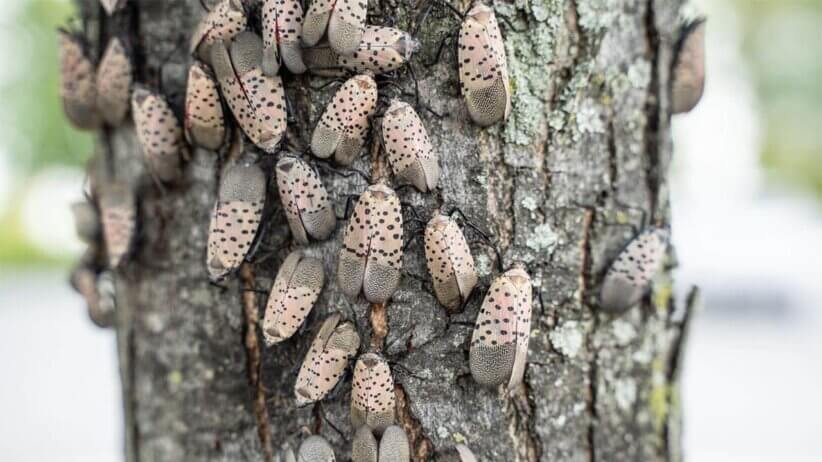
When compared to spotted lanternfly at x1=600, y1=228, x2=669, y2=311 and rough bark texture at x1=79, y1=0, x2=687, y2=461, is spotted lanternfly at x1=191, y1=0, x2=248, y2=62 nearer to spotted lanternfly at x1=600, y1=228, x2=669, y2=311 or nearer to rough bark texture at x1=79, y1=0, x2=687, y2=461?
rough bark texture at x1=79, y1=0, x2=687, y2=461

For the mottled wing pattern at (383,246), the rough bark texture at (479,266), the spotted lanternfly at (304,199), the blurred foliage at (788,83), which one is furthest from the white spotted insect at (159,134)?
the blurred foliage at (788,83)

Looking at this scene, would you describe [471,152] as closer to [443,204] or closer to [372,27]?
[443,204]

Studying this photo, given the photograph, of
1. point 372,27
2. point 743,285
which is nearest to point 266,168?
point 372,27

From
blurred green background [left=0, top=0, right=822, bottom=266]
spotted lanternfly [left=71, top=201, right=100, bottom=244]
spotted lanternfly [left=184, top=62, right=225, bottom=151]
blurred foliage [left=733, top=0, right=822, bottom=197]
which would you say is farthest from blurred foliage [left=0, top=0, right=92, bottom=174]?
blurred foliage [left=733, top=0, right=822, bottom=197]

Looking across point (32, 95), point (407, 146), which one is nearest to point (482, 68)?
point (407, 146)

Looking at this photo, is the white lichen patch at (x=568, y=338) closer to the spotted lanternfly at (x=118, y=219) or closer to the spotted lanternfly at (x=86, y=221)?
the spotted lanternfly at (x=118, y=219)

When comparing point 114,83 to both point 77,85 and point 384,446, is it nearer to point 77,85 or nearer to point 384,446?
point 77,85
